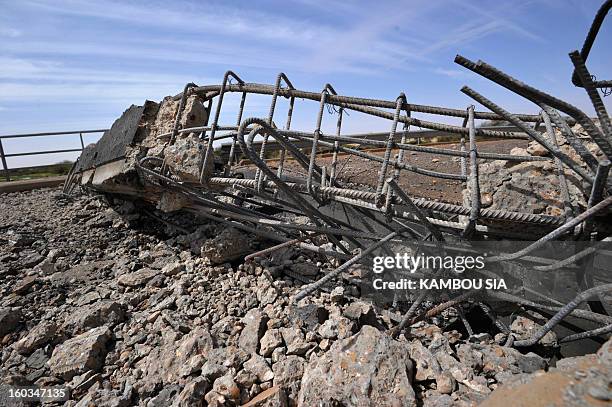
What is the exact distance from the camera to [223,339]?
2.85 meters

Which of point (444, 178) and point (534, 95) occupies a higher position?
point (534, 95)

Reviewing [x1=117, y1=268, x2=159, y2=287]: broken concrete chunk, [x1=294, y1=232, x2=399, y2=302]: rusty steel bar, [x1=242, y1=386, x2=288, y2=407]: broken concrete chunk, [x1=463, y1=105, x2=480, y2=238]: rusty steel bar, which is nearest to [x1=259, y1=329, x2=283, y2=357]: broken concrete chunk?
[x1=294, y1=232, x2=399, y2=302]: rusty steel bar

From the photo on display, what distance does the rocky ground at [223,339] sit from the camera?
6.17 ft

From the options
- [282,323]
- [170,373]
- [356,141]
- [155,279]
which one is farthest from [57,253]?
[356,141]

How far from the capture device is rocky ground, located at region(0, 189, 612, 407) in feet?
6.17

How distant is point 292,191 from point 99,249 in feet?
10.7

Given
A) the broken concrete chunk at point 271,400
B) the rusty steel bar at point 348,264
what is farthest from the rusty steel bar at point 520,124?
the broken concrete chunk at point 271,400

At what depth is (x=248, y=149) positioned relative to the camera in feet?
8.37

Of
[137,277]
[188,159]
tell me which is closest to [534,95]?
[188,159]

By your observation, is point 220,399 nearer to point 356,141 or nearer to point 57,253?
point 356,141

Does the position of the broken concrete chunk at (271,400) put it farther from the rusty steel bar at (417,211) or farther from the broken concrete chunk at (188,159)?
the broken concrete chunk at (188,159)

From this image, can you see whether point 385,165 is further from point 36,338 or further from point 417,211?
point 36,338

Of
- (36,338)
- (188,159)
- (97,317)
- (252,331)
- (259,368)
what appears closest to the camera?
(259,368)

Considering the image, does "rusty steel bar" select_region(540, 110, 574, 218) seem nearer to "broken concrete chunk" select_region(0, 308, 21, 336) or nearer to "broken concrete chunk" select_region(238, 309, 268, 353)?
"broken concrete chunk" select_region(238, 309, 268, 353)
